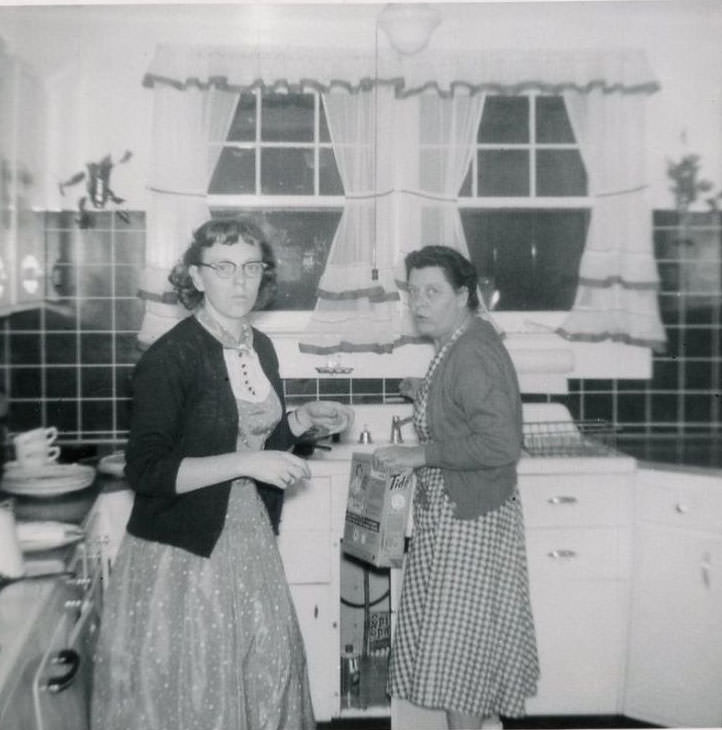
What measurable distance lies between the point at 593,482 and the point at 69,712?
1.42m

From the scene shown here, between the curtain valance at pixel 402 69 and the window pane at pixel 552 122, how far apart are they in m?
0.09

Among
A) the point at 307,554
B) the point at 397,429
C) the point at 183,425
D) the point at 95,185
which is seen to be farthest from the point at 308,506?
the point at 95,185

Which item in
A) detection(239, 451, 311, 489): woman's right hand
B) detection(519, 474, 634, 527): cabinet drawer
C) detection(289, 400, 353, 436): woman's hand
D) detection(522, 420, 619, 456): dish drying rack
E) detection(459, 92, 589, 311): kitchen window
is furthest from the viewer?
detection(459, 92, 589, 311): kitchen window

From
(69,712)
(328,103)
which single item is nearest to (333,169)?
(328,103)

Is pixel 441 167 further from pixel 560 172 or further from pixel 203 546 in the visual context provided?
pixel 203 546

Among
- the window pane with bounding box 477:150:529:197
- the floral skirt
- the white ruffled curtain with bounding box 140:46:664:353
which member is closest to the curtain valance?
the white ruffled curtain with bounding box 140:46:664:353

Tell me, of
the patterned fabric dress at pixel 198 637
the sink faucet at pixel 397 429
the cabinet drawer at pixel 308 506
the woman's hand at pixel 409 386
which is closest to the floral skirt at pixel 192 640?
the patterned fabric dress at pixel 198 637

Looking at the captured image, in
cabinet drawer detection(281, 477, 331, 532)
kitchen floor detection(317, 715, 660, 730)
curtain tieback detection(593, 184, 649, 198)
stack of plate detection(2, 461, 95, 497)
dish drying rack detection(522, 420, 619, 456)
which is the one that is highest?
curtain tieback detection(593, 184, 649, 198)

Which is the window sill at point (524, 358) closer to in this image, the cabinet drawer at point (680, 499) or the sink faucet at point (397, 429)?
the sink faucet at point (397, 429)

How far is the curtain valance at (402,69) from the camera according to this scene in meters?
2.54

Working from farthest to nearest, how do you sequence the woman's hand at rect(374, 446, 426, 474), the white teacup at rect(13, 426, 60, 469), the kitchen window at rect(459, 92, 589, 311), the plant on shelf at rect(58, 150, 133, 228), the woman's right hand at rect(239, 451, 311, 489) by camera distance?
the kitchen window at rect(459, 92, 589, 311)
the plant on shelf at rect(58, 150, 133, 228)
the white teacup at rect(13, 426, 60, 469)
the woman's hand at rect(374, 446, 426, 474)
the woman's right hand at rect(239, 451, 311, 489)

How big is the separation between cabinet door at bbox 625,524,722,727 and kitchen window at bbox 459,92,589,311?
2.78 ft

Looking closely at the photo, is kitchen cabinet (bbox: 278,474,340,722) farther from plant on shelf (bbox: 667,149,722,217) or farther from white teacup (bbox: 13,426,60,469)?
plant on shelf (bbox: 667,149,722,217)

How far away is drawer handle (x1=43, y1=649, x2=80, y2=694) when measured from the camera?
116cm
